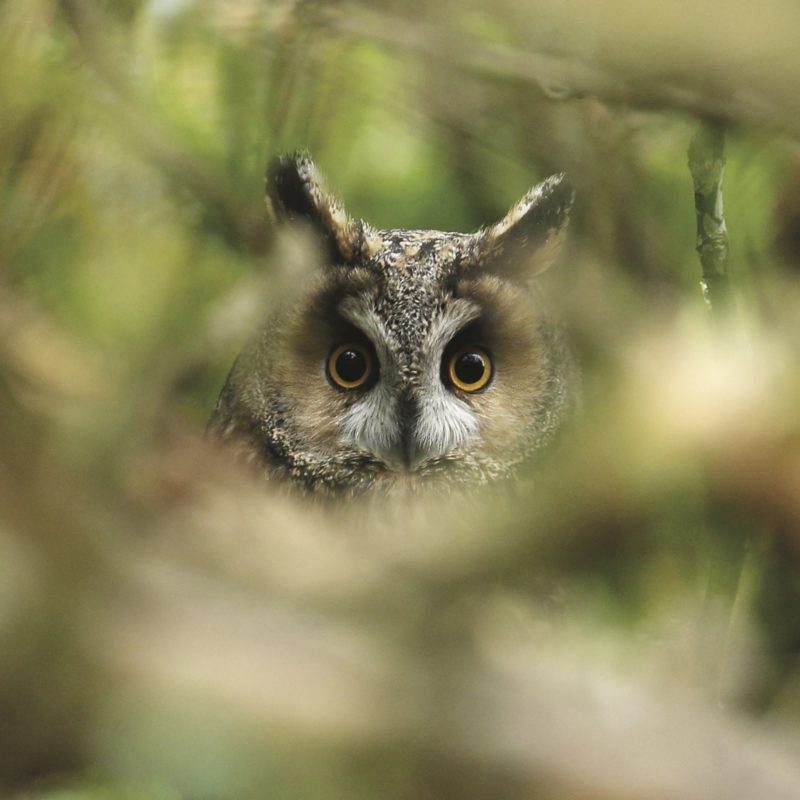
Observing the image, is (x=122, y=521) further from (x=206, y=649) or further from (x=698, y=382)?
(x=698, y=382)

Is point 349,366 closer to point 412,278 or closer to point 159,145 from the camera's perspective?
point 412,278

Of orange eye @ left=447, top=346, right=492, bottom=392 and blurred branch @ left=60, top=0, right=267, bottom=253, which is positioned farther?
orange eye @ left=447, top=346, right=492, bottom=392

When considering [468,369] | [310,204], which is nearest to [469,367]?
[468,369]

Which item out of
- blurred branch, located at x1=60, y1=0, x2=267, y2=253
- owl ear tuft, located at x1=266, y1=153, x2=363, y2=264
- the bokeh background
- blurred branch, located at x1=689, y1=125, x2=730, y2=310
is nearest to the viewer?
the bokeh background

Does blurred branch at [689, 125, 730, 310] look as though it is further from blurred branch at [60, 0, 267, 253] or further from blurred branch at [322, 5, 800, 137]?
blurred branch at [60, 0, 267, 253]

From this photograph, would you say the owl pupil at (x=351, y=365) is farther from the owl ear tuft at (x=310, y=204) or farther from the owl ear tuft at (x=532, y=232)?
the owl ear tuft at (x=532, y=232)

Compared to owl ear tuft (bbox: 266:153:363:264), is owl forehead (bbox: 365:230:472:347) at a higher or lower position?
lower

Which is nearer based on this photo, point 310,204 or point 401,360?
point 401,360

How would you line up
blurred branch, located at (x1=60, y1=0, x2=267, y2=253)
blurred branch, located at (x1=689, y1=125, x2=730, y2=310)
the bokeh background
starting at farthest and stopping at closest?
1. blurred branch, located at (x1=60, y1=0, x2=267, y2=253)
2. blurred branch, located at (x1=689, y1=125, x2=730, y2=310)
3. the bokeh background

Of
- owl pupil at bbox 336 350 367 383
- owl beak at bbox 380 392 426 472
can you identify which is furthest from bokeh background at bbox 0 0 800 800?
owl pupil at bbox 336 350 367 383
